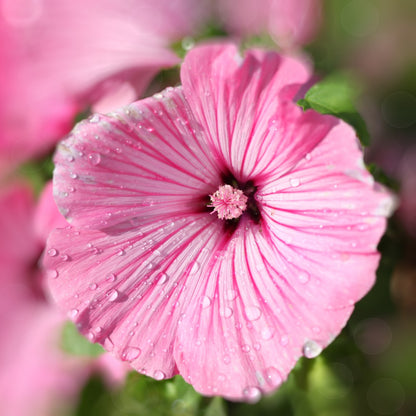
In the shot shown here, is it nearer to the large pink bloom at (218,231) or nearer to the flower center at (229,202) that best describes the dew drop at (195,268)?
the large pink bloom at (218,231)

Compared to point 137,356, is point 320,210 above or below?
above

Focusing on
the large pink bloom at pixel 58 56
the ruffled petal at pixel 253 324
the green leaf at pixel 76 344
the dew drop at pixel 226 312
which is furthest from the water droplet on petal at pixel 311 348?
the large pink bloom at pixel 58 56

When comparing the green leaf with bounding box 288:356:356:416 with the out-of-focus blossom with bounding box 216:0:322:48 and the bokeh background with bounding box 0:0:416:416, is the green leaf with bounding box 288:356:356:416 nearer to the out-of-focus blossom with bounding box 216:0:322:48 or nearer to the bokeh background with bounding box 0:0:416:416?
the bokeh background with bounding box 0:0:416:416

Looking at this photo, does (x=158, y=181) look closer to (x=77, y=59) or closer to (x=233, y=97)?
(x=233, y=97)

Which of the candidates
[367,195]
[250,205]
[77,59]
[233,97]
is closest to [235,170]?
[250,205]

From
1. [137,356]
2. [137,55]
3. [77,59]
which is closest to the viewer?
[137,356]

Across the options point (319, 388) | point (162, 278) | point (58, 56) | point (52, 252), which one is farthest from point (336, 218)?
point (58, 56)
